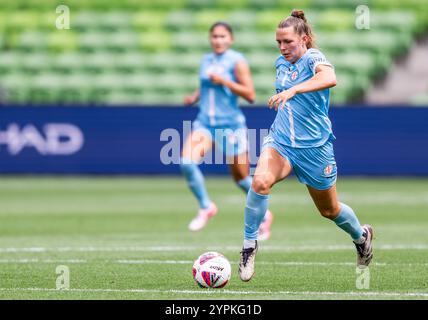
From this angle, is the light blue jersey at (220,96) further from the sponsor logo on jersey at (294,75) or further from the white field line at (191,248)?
the sponsor logo on jersey at (294,75)

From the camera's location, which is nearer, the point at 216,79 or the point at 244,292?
the point at 244,292

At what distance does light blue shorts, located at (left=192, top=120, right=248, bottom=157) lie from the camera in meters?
13.4

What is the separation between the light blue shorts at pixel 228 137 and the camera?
13367mm

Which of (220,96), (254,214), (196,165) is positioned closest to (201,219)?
(196,165)

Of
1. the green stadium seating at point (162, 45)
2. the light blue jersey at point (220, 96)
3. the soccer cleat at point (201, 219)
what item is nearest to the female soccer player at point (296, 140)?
the light blue jersey at point (220, 96)

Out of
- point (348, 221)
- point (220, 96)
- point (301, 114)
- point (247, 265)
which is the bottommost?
point (247, 265)

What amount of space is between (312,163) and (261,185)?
49cm

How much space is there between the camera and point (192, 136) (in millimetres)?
13531

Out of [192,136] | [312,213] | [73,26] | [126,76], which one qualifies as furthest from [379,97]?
[192,136]

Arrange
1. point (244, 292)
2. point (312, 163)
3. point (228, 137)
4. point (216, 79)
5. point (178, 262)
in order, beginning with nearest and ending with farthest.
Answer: point (244, 292) < point (312, 163) < point (178, 262) < point (216, 79) < point (228, 137)

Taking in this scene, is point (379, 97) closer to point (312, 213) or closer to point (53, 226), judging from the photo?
point (312, 213)

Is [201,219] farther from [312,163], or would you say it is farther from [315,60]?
[315,60]

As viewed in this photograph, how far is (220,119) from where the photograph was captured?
44.4ft
